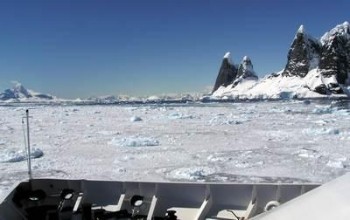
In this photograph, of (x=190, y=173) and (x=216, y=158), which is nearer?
(x=190, y=173)

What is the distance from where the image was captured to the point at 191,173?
1269cm

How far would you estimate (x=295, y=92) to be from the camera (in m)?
172

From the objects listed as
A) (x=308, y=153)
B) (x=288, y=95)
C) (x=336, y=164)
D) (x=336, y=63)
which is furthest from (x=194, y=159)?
(x=336, y=63)

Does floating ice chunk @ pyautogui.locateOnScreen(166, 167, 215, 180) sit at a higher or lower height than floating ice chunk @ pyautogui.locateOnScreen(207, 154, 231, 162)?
higher

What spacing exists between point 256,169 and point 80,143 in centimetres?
1119

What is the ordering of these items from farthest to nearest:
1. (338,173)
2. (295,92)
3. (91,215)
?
(295,92) < (338,173) < (91,215)

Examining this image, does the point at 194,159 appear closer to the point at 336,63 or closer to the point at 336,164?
the point at 336,164

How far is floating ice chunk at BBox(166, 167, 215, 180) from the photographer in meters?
12.4

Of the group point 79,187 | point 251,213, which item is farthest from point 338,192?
point 79,187

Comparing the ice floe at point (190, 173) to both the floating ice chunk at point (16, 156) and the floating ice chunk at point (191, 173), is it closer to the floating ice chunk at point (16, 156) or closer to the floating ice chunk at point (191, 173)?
the floating ice chunk at point (191, 173)

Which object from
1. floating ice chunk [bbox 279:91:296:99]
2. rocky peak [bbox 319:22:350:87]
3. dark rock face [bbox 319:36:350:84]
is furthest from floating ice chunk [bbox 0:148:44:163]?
dark rock face [bbox 319:36:350:84]

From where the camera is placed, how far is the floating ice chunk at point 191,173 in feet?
40.6

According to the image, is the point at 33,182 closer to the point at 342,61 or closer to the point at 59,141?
the point at 59,141

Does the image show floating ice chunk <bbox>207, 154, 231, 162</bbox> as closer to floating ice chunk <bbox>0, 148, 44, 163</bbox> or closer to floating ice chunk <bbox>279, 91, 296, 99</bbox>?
floating ice chunk <bbox>0, 148, 44, 163</bbox>
